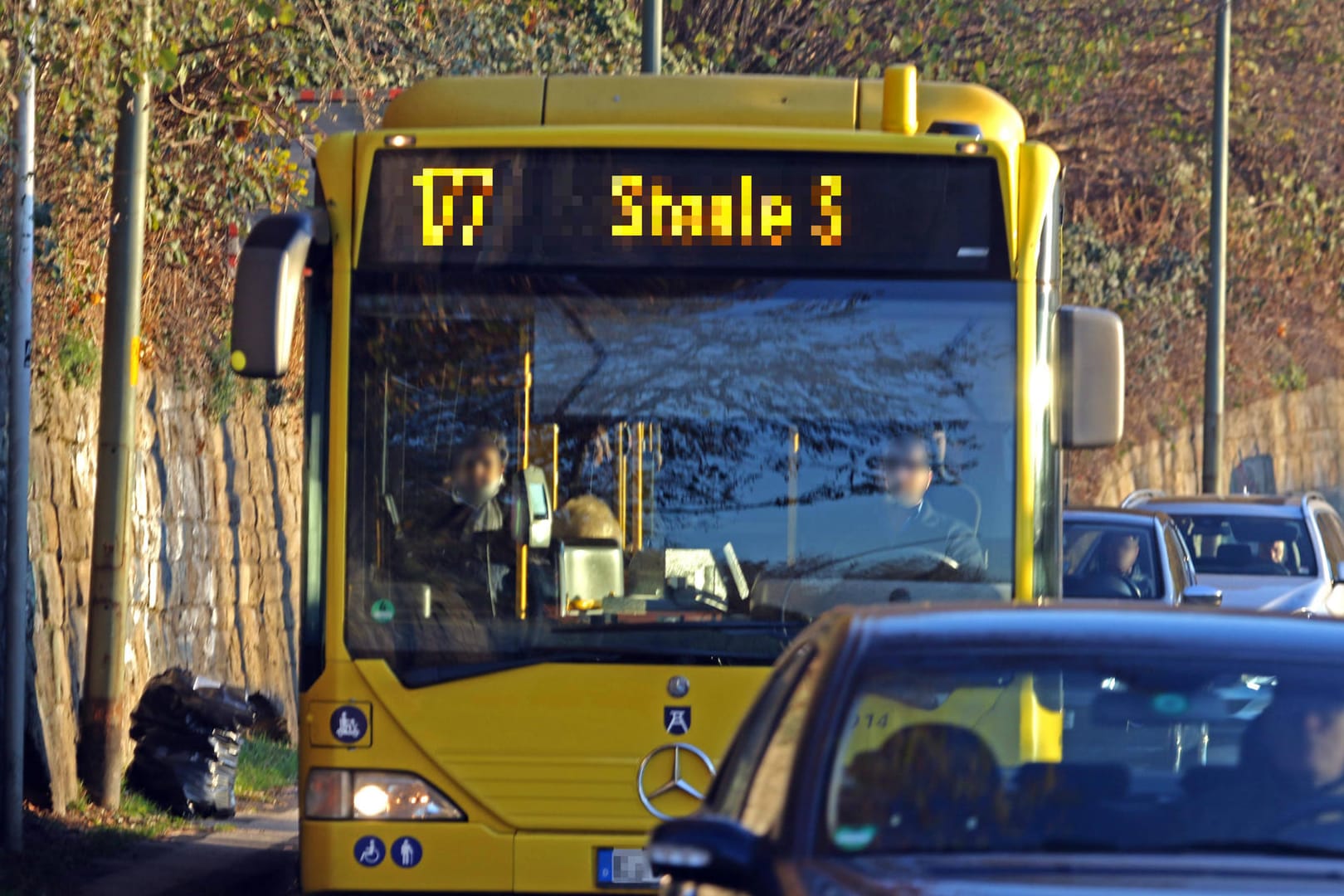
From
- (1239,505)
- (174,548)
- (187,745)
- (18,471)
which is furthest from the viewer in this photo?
(1239,505)

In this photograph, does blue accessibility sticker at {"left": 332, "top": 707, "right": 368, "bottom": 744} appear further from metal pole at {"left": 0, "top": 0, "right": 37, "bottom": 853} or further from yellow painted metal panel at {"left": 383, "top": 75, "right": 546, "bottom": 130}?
metal pole at {"left": 0, "top": 0, "right": 37, "bottom": 853}

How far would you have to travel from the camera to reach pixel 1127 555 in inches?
543

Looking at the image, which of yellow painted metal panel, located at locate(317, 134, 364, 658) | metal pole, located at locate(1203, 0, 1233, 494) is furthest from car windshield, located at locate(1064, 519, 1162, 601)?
metal pole, located at locate(1203, 0, 1233, 494)

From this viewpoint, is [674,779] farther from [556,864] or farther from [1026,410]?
[1026,410]

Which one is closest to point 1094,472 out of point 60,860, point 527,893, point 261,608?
point 261,608

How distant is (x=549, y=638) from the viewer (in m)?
6.46

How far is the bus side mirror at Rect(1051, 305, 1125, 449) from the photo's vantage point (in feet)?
21.6

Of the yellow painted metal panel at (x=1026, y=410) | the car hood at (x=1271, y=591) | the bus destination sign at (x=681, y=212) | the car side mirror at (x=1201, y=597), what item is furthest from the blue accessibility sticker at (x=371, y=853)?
the car hood at (x=1271, y=591)

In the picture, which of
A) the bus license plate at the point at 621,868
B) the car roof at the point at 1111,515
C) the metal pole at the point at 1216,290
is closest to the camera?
the bus license plate at the point at 621,868

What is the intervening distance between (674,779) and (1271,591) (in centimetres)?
1157

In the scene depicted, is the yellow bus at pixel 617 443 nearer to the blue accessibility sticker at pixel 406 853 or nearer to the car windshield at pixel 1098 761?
the blue accessibility sticker at pixel 406 853

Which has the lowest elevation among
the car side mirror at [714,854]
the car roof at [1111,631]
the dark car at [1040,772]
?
the car side mirror at [714,854]

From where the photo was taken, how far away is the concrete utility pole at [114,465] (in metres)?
10.6

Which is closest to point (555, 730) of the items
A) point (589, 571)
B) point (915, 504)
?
point (589, 571)
